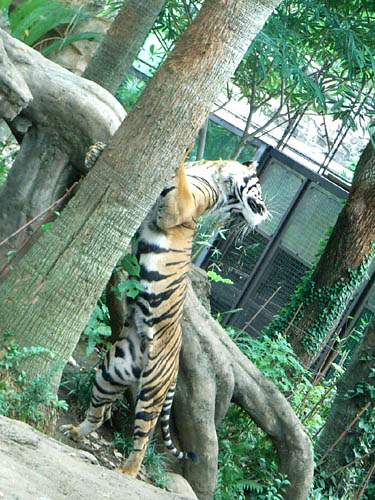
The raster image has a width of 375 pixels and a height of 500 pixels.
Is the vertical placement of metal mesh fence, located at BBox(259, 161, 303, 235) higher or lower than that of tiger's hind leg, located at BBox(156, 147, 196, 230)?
higher

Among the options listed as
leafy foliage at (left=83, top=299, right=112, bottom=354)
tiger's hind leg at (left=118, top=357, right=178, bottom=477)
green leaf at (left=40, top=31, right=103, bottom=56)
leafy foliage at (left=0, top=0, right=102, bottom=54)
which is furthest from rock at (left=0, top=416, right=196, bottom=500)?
green leaf at (left=40, top=31, right=103, bottom=56)

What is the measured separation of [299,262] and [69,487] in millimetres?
8805

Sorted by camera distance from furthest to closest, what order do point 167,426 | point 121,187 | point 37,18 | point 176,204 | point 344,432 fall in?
point 37,18
point 344,432
point 167,426
point 176,204
point 121,187

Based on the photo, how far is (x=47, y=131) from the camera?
18.9 feet

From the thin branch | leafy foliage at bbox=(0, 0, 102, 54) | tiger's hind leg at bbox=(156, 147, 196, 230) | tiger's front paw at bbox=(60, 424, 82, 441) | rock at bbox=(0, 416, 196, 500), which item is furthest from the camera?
leafy foliage at bbox=(0, 0, 102, 54)

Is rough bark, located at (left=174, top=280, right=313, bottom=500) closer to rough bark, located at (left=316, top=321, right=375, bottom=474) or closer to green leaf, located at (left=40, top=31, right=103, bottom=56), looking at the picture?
rough bark, located at (left=316, top=321, right=375, bottom=474)

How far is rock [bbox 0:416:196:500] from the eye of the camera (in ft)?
10.6

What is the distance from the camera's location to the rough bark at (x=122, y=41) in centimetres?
688

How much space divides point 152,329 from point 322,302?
4.77 m

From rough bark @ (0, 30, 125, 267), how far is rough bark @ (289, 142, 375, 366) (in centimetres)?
466

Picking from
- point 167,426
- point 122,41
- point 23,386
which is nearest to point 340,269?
point 122,41

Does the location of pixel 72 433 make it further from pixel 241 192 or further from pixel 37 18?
pixel 37 18

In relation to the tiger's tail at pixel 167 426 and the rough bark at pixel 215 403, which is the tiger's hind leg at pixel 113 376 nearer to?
the tiger's tail at pixel 167 426

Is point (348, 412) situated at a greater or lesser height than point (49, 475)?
greater
